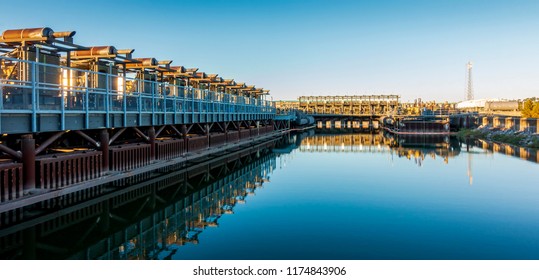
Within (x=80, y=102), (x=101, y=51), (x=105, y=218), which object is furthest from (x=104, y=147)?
(x=101, y=51)

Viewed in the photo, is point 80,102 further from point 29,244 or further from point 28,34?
point 29,244

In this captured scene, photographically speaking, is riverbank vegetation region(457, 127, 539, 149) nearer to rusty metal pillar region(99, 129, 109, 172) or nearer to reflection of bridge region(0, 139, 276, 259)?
reflection of bridge region(0, 139, 276, 259)

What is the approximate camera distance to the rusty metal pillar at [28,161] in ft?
52.5

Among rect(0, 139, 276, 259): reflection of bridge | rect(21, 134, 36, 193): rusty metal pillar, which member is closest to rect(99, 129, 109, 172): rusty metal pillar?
rect(0, 139, 276, 259): reflection of bridge

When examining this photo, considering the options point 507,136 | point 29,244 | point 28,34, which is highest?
point 28,34

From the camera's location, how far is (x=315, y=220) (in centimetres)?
1700

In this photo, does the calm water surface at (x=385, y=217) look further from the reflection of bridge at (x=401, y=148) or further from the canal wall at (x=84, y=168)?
the reflection of bridge at (x=401, y=148)

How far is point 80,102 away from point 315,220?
1198 centimetres

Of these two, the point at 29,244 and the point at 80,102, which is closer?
the point at 29,244

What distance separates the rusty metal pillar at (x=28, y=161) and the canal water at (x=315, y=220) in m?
1.89

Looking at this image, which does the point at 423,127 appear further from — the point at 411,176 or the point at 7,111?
the point at 7,111

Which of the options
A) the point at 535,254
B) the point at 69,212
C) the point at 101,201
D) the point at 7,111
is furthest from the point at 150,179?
the point at 535,254

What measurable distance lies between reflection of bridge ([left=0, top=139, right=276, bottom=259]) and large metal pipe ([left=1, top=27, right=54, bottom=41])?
768cm

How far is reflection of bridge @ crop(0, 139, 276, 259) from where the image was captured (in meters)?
13.3
